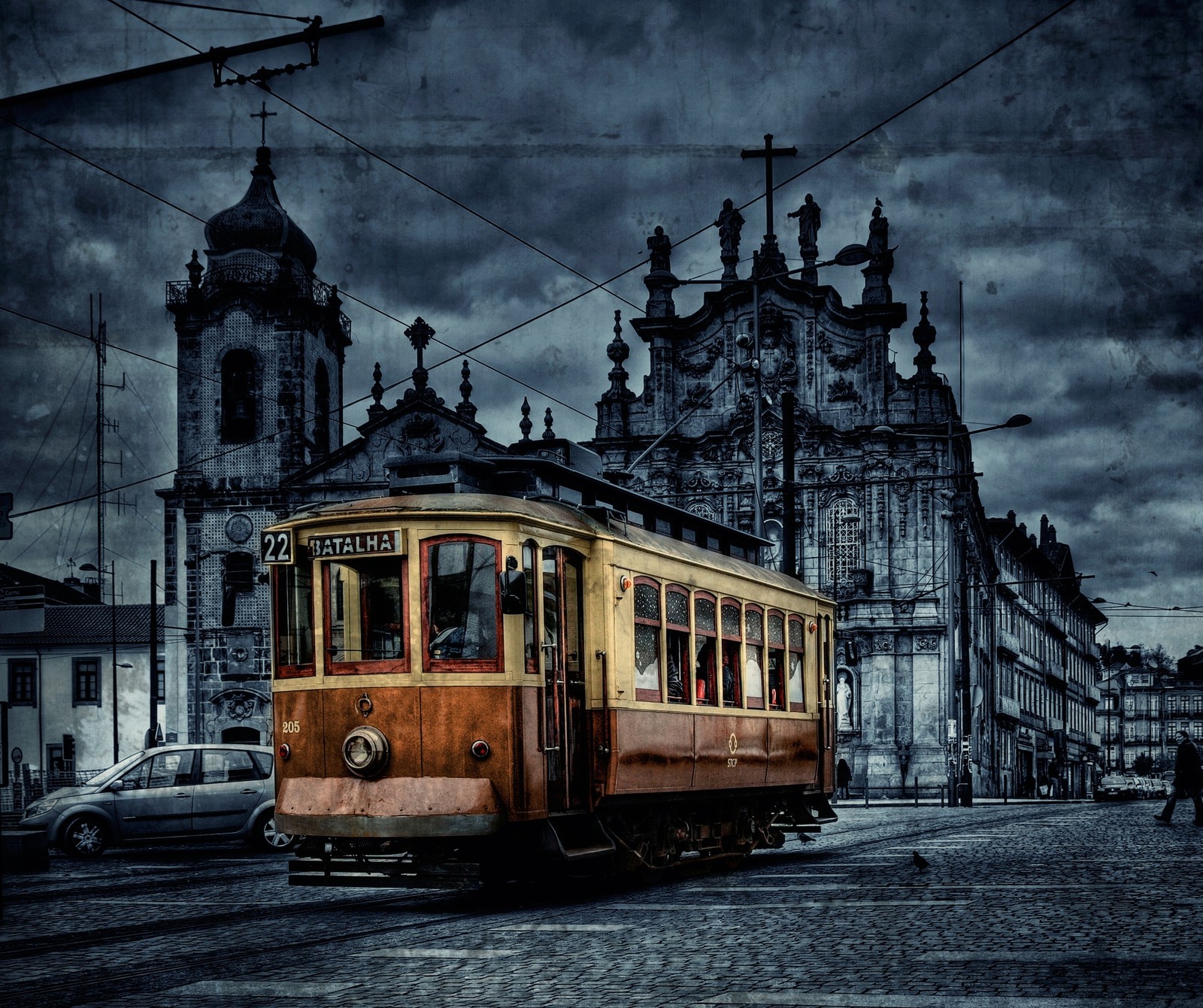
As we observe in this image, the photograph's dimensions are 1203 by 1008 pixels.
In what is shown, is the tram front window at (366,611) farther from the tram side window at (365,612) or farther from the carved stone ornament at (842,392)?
the carved stone ornament at (842,392)

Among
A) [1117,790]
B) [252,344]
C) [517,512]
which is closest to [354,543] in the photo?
[517,512]

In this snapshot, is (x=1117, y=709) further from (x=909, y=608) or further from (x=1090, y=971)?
(x=1090, y=971)

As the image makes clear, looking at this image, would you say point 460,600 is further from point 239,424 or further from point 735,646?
point 239,424

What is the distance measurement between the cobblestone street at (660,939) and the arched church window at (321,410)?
35.2m

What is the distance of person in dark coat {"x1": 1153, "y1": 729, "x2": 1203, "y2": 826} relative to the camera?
2322 centimetres

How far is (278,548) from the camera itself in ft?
39.7

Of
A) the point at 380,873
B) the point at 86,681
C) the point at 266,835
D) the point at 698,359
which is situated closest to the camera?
the point at 380,873

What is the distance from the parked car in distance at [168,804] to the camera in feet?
66.2

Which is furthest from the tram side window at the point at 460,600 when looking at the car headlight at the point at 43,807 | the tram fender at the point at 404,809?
the car headlight at the point at 43,807

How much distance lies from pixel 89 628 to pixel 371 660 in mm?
56202

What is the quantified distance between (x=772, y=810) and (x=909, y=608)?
31.5 metres

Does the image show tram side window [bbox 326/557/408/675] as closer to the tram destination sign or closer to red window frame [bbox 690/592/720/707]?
the tram destination sign

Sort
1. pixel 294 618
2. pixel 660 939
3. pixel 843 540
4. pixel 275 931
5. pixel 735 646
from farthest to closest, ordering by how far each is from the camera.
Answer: pixel 843 540
pixel 735 646
pixel 294 618
pixel 275 931
pixel 660 939

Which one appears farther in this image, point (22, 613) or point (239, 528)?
point (239, 528)
